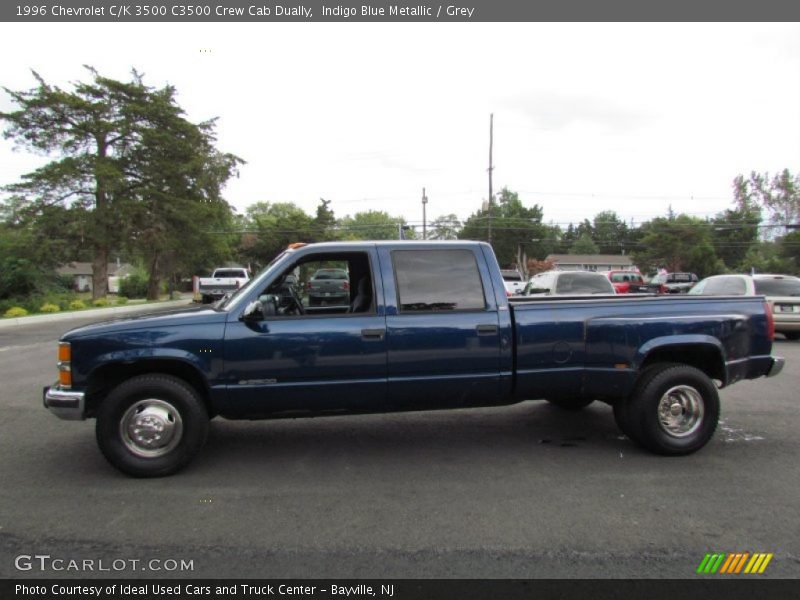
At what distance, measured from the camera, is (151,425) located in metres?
4.16

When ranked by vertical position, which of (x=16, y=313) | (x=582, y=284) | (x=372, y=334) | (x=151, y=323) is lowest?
(x=16, y=313)

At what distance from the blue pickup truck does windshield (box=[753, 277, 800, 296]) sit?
8624 millimetres

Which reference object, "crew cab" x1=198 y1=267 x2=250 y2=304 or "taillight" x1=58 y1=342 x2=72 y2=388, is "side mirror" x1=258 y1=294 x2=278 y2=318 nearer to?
"taillight" x1=58 y1=342 x2=72 y2=388

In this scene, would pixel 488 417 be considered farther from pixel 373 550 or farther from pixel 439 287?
pixel 373 550

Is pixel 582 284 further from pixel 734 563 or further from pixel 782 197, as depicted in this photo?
pixel 782 197

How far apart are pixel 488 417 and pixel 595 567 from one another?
3.08m

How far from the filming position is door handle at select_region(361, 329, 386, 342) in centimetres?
431

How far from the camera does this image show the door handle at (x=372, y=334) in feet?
14.1

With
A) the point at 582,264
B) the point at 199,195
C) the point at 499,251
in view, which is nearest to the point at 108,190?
the point at 199,195

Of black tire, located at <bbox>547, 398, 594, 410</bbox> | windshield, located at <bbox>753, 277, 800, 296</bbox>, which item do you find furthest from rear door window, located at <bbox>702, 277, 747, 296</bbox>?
black tire, located at <bbox>547, 398, 594, 410</bbox>

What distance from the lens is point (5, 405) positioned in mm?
6660

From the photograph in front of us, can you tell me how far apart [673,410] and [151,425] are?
14.3ft

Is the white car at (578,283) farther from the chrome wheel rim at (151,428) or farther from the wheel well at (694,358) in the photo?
the chrome wheel rim at (151,428)

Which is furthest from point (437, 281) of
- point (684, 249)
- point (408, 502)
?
point (684, 249)
